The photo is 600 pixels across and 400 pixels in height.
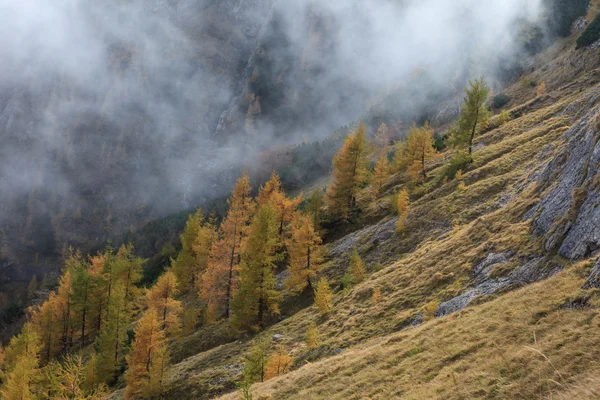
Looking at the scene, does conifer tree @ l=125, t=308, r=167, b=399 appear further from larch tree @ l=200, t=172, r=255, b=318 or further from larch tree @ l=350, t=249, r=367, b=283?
larch tree @ l=350, t=249, r=367, b=283

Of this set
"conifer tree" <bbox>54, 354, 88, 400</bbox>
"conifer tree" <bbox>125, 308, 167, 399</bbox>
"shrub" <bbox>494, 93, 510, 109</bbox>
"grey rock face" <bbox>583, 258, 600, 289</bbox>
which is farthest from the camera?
"shrub" <bbox>494, 93, 510, 109</bbox>

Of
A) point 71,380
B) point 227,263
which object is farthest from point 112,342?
point 71,380

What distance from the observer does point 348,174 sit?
61.2 m

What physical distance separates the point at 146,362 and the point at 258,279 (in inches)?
541

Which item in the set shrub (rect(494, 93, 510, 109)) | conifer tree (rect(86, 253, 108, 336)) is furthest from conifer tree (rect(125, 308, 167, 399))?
shrub (rect(494, 93, 510, 109))

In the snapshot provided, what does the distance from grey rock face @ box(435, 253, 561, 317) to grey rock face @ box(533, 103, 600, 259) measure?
4.37 ft

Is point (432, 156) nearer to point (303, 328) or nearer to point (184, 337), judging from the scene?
point (303, 328)

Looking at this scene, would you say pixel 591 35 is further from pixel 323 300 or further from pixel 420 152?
pixel 323 300

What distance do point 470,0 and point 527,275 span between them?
188146 mm

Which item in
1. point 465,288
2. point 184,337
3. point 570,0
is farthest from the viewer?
point 570,0

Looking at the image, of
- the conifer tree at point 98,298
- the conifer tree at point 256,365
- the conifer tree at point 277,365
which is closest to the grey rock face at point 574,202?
the conifer tree at point 277,365

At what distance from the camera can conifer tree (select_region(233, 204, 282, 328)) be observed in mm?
42375

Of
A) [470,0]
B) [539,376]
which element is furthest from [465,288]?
[470,0]

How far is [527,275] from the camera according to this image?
70.5 ft
